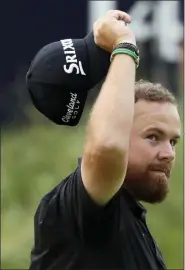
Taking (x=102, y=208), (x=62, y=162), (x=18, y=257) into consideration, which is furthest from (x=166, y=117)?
(x=62, y=162)

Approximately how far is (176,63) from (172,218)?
3.95 feet

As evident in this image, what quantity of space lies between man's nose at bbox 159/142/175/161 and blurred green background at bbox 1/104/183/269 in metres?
3.33

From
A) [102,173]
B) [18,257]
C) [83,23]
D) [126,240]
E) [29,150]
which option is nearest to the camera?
[102,173]

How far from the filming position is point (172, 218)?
20.5ft

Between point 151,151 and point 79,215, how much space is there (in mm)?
321

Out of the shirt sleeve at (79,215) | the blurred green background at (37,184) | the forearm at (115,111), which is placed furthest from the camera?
the blurred green background at (37,184)

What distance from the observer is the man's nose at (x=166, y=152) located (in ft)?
8.34

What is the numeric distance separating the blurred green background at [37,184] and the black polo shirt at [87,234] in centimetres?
337

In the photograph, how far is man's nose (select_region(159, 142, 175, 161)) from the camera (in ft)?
8.34

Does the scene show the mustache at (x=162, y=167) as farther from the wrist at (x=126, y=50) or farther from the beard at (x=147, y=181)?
the wrist at (x=126, y=50)

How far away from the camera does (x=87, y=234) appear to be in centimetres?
239

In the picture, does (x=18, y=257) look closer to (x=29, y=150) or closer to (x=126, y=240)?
(x=29, y=150)

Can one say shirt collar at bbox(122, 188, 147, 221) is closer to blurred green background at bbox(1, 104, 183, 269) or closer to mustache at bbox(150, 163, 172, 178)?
mustache at bbox(150, 163, 172, 178)

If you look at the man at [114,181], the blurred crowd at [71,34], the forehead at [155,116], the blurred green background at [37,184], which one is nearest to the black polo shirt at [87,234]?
the man at [114,181]
